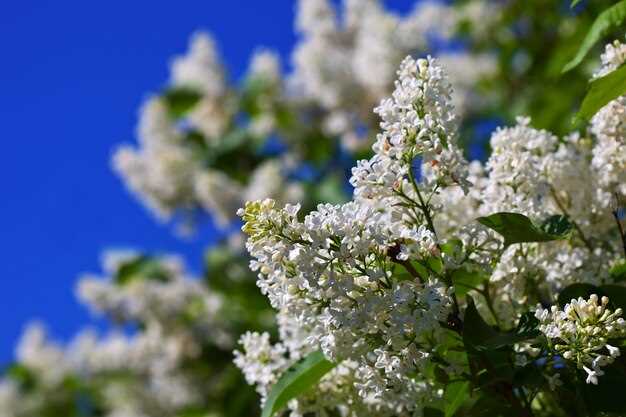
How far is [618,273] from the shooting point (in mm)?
1491

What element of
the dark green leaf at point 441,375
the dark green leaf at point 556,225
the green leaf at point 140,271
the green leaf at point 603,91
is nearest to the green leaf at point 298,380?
the dark green leaf at point 441,375

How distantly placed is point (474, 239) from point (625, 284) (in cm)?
33

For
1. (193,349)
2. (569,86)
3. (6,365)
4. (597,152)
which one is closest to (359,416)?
(597,152)

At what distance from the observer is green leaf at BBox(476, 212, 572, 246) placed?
136cm

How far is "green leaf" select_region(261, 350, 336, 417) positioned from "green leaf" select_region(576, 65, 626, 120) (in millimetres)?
568

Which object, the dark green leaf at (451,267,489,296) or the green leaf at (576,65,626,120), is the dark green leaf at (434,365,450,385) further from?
the green leaf at (576,65,626,120)

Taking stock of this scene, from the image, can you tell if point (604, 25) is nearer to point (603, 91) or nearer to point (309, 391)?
point (603, 91)

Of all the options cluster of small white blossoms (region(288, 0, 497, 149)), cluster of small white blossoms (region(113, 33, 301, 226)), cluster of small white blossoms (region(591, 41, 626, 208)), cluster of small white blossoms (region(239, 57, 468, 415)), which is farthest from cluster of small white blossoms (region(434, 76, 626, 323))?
cluster of small white blossoms (region(113, 33, 301, 226))

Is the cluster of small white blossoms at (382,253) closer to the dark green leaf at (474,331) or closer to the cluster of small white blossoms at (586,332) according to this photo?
the dark green leaf at (474,331)

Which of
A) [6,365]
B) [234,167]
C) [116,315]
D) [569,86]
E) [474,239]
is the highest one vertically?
[6,365]

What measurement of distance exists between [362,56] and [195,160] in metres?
1.44

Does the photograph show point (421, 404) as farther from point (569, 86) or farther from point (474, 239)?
point (569, 86)

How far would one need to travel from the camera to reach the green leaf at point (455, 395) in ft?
4.42

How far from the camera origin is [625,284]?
61.6 inches
